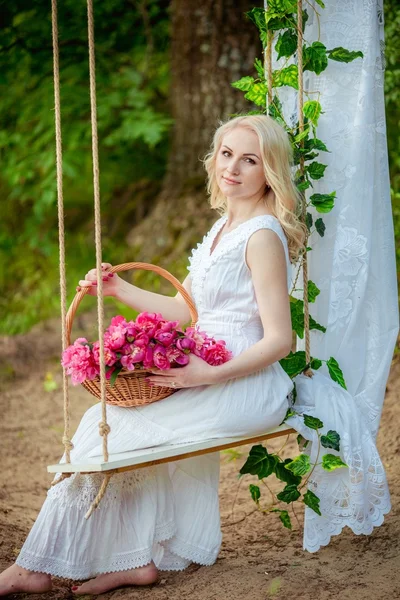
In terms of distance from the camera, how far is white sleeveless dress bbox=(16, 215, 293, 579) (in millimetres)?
2678

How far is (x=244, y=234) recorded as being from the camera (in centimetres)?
278

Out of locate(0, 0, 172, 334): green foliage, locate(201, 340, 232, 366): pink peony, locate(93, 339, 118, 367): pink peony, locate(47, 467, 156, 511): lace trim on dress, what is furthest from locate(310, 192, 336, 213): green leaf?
locate(0, 0, 172, 334): green foliage

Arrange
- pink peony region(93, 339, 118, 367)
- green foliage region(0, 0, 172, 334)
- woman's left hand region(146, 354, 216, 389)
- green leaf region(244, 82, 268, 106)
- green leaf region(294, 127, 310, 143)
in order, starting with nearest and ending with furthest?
1. pink peony region(93, 339, 118, 367)
2. woman's left hand region(146, 354, 216, 389)
3. green leaf region(294, 127, 310, 143)
4. green leaf region(244, 82, 268, 106)
5. green foliage region(0, 0, 172, 334)

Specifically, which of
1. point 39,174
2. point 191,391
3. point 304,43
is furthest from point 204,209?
point 191,391

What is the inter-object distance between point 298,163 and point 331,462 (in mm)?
1149

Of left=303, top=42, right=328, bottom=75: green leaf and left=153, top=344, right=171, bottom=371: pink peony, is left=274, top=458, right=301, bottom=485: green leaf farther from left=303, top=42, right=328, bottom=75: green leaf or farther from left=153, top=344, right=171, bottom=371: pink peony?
left=303, top=42, right=328, bottom=75: green leaf

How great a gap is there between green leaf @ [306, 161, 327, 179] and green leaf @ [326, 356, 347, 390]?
71cm

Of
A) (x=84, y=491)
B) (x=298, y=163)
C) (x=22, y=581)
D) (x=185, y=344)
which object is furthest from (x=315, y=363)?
(x=22, y=581)

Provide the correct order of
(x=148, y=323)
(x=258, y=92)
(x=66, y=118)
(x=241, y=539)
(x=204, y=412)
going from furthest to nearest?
(x=66, y=118)
(x=241, y=539)
(x=258, y=92)
(x=204, y=412)
(x=148, y=323)

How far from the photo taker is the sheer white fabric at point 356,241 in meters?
A: 2.97

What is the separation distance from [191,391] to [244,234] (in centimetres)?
60

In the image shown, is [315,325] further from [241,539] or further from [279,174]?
[241,539]

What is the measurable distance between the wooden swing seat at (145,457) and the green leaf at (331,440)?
0.80ft

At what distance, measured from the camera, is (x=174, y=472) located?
2916 millimetres
